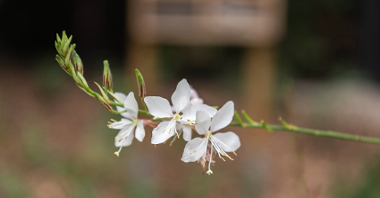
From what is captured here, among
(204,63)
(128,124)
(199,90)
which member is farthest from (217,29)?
(128,124)

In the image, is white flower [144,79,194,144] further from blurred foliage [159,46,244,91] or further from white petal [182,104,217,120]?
blurred foliage [159,46,244,91]

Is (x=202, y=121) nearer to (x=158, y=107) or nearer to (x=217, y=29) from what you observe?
(x=158, y=107)

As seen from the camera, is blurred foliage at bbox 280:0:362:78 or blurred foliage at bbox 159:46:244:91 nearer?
blurred foliage at bbox 280:0:362:78

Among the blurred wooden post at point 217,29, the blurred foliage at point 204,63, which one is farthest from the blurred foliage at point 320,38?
the blurred wooden post at point 217,29

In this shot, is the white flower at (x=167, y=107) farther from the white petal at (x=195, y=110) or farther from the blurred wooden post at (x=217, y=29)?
the blurred wooden post at (x=217, y=29)

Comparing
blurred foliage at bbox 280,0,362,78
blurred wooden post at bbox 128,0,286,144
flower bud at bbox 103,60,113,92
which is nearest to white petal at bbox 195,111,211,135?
flower bud at bbox 103,60,113,92
